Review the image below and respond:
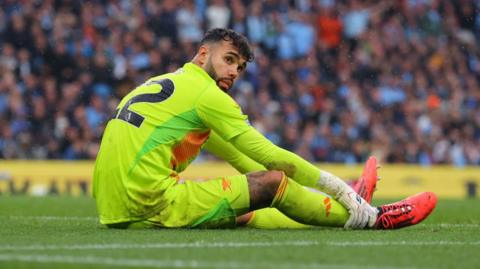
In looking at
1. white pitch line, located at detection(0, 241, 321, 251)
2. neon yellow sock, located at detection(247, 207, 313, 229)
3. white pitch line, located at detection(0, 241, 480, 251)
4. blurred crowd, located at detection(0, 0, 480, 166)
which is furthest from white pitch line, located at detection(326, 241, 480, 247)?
blurred crowd, located at detection(0, 0, 480, 166)

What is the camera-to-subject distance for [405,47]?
22922mm

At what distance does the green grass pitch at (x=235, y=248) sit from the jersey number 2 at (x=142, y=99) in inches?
31.8

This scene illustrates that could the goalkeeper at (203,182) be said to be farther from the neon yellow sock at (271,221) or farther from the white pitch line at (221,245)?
the white pitch line at (221,245)

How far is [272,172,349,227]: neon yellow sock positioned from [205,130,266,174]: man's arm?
878mm

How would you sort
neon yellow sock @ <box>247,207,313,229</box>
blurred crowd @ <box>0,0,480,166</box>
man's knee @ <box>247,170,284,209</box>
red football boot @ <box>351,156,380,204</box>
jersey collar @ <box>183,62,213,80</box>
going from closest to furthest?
man's knee @ <box>247,170,284,209</box>, jersey collar @ <box>183,62,213,80</box>, neon yellow sock @ <box>247,207,313,229</box>, red football boot @ <box>351,156,380,204</box>, blurred crowd @ <box>0,0,480,166</box>

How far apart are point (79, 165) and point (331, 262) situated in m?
14.4

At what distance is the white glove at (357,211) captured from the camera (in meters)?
7.91

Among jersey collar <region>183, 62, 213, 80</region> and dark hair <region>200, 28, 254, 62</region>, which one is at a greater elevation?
dark hair <region>200, 28, 254, 62</region>

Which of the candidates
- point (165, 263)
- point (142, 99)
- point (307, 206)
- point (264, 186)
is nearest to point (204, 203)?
point (264, 186)

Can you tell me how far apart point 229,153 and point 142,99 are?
993 millimetres

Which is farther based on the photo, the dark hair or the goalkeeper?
the dark hair

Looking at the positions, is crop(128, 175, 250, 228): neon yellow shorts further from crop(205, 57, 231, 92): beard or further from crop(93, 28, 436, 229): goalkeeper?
crop(205, 57, 231, 92): beard

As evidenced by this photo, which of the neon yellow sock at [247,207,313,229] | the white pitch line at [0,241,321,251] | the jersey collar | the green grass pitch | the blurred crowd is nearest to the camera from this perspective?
the green grass pitch

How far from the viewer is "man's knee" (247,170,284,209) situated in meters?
7.69
